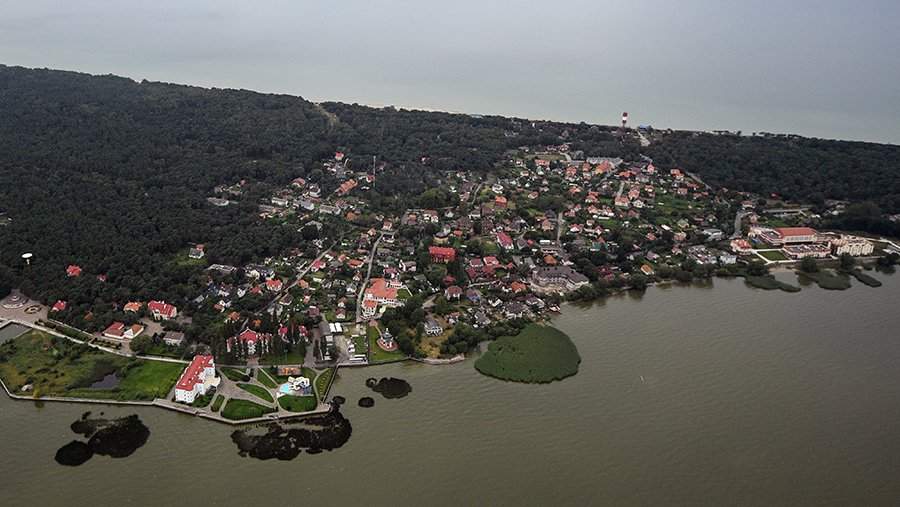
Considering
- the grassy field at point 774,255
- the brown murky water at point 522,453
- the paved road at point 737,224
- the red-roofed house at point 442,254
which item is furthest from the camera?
the paved road at point 737,224

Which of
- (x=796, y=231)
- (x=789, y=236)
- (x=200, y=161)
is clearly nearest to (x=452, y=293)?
(x=789, y=236)

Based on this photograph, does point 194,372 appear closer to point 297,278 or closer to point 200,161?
point 297,278

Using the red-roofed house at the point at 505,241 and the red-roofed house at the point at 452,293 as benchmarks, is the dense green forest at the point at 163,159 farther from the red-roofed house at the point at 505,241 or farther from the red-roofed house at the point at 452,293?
the red-roofed house at the point at 452,293

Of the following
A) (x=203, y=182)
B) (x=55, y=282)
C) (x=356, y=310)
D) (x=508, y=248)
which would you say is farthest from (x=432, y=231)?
→ (x=55, y=282)

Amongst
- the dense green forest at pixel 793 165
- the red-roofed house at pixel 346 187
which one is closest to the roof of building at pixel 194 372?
the red-roofed house at pixel 346 187

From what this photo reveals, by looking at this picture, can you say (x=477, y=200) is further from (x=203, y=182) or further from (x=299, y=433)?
(x=299, y=433)

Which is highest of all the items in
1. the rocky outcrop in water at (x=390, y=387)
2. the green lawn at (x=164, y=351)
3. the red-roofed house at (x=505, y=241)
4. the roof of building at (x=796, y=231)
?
the roof of building at (x=796, y=231)

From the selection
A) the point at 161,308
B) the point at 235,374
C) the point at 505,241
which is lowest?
the point at 235,374
